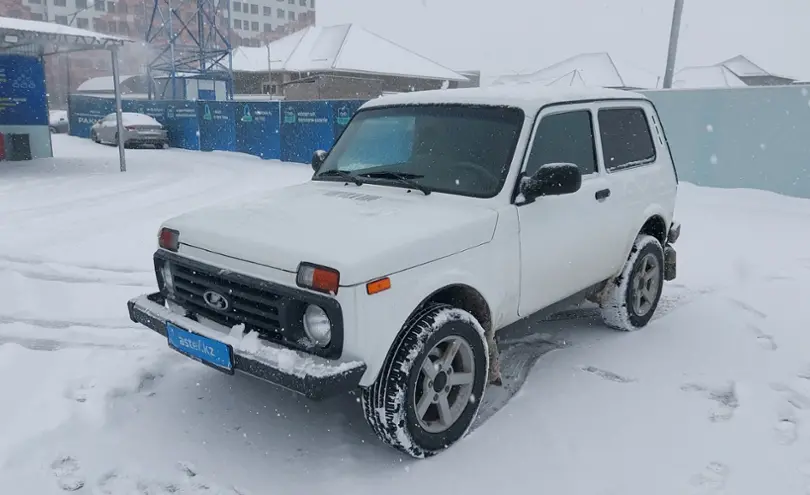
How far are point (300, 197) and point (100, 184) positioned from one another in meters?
11.8

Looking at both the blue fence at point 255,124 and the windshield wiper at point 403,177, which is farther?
the blue fence at point 255,124

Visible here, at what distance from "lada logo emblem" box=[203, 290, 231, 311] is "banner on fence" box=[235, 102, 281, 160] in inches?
681

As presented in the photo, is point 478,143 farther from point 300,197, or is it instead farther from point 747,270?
point 747,270

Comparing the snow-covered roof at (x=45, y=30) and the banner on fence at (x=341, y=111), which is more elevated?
the snow-covered roof at (x=45, y=30)

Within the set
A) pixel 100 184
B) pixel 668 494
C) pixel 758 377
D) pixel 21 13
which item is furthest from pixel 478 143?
pixel 21 13

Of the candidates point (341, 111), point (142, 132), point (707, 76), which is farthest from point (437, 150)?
point (707, 76)

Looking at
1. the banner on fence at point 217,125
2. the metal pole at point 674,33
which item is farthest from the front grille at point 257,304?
the banner on fence at point 217,125

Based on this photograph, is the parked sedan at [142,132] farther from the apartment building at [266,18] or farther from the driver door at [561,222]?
the apartment building at [266,18]

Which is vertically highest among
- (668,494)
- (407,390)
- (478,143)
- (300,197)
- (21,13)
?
(21,13)

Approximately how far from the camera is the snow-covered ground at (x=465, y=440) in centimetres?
327

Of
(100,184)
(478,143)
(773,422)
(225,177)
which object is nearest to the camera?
(773,422)

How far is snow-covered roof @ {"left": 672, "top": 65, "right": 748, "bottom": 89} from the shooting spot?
4734 centimetres

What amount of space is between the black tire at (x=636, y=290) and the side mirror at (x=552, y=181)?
62.1 inches

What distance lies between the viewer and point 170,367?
4.48 metres
